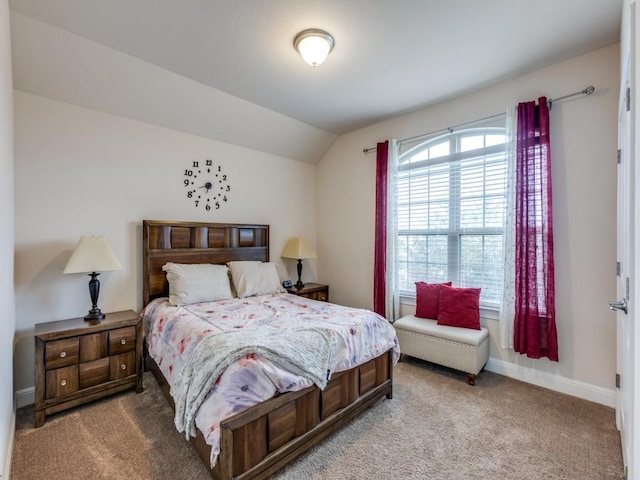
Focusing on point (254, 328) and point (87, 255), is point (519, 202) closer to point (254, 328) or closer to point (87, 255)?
point (254, 328)

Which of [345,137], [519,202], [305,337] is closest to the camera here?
[305,337]

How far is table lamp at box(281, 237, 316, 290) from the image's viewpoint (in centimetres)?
413

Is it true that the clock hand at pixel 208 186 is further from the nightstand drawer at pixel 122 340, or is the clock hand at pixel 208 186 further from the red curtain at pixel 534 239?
the red curtain at pixel 534 239

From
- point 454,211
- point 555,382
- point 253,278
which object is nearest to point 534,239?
point 454,211

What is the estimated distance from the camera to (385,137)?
3908 millimetres

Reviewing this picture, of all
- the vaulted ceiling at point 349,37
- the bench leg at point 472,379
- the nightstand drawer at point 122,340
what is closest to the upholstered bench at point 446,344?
the bench leg at point 472,379

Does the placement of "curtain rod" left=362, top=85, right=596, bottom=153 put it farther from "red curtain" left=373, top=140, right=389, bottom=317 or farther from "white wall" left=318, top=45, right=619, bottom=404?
"red curtain" left=373, top=140, right=389, bottom=317

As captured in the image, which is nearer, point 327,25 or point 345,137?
point 327,25

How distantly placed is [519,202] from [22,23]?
13.5ft

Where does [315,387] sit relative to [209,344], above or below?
below

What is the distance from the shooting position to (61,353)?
2.25 meters

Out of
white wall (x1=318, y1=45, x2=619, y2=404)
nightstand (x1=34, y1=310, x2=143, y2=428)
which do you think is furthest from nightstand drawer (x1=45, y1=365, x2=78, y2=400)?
white wall (x1=318, y1=45, x2=619, y2=404)

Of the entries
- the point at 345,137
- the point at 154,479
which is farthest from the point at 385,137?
the point at 154,479

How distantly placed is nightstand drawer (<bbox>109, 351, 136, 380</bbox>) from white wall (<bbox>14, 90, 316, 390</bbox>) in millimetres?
629
